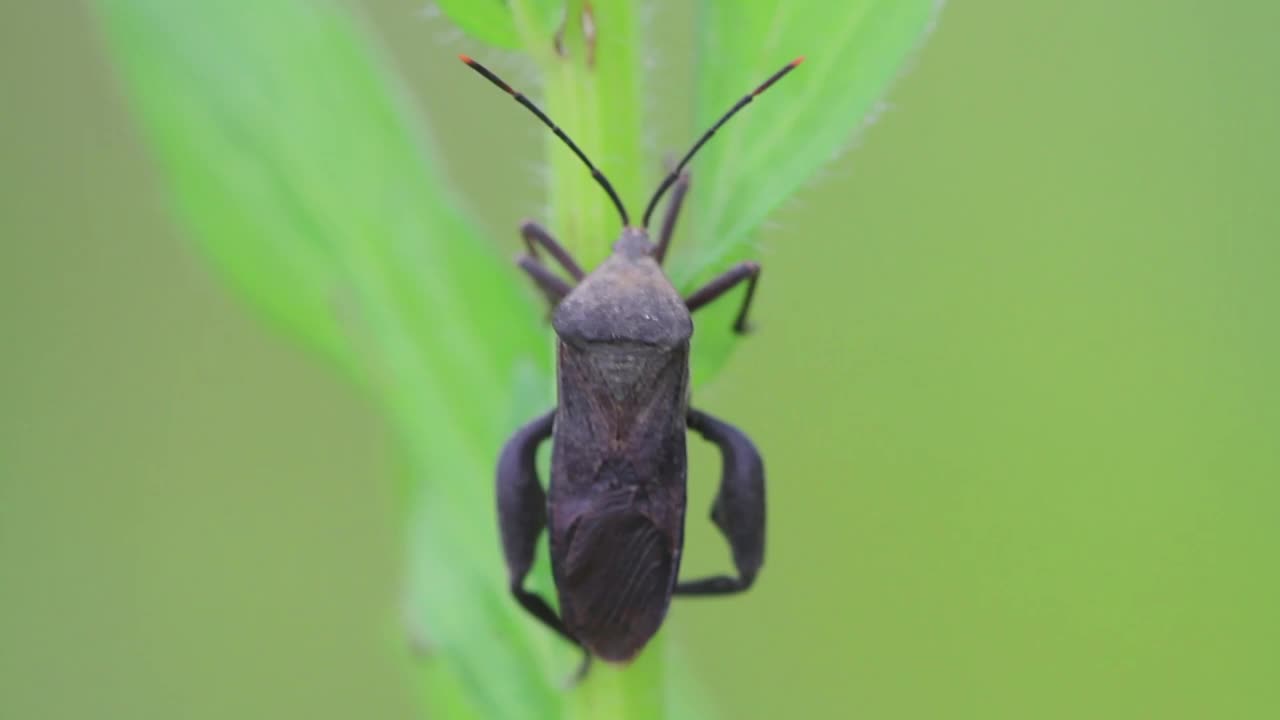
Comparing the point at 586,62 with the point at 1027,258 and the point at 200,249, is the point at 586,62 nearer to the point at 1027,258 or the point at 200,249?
the point at 200,249

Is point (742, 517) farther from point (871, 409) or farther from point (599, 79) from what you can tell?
point (871, 409)

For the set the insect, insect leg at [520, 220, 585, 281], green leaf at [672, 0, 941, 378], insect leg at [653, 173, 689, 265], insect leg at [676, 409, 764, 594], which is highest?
green leaf at [672, 0, 941, 378]

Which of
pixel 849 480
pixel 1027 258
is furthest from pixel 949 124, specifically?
pixel 849 480

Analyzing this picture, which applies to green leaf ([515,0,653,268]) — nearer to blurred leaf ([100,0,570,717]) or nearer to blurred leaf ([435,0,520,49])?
blurred leaf ([435,0,520,49])

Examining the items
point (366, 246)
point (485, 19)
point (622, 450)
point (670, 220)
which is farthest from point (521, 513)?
point (485, 19)

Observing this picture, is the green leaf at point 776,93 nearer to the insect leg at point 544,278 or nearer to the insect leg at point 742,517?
the insect leg at point 544,278

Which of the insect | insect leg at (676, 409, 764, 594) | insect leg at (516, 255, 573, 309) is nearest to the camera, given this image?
the insect

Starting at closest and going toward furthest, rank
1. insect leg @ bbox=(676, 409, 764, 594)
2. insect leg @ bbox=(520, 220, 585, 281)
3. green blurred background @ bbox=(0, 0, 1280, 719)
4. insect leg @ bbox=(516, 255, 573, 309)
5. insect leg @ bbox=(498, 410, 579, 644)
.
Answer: insect leg @ bbox=(520, 220, 585, 281)
insect leg @ bbox=(498, 410, 579, 644)
insect leg @ bbox=(516, 255, 573, 309)
insect leg @ bbox=(676, 409, 764, 594)
green blurred background @ bbox=(0, 0, 1280, 719)

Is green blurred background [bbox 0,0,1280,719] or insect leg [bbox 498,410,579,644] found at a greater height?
insect leg [bbox 498,410,579,644]

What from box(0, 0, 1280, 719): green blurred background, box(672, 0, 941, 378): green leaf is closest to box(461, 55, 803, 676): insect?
box(672, 0, 941, 378): green leaf
